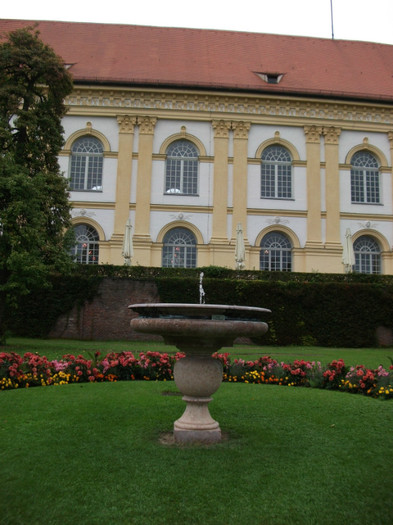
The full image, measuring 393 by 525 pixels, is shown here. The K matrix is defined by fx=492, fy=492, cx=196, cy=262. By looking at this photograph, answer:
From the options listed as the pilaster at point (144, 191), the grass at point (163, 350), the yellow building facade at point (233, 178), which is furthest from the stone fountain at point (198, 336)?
the yellow building facade at point (233, 178)

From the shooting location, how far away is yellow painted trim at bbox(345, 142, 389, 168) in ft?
98.7

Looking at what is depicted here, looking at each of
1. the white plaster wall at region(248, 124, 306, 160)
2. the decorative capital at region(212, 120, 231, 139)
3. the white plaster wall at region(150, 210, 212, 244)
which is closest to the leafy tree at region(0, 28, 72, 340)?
the white plaster wall at region(150, 210, 212, 244)

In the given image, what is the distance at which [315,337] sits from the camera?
19.4 m

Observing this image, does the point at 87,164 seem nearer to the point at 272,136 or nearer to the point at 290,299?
the point at 272,136

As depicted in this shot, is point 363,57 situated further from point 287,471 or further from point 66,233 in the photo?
point 287,471

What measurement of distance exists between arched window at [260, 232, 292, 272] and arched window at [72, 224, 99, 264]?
9673mm

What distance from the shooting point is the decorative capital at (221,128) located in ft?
96.3

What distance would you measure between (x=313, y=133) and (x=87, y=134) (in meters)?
13.5

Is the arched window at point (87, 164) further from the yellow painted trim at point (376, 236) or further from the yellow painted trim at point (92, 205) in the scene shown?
the yellow painted trim at point (376, 236)

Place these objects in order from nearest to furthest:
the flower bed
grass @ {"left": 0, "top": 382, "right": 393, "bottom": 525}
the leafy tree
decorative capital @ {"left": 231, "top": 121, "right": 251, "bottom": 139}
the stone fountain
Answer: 1. grass @ {"left": 0, "top": 382, "right": 393, "bottom": 525}
2. the stone fountain
3. the flower bed
4. the leafy tree
5. decorative capital @ {"left": 231, "top": 121, "right": 251, "bottom": 139}

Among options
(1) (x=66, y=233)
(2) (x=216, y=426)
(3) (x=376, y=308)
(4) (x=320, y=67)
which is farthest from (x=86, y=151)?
(2) (x=216, y=426)

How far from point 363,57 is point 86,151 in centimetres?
2043

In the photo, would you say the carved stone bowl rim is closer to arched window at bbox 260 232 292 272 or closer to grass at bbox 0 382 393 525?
grass at bbox 0 382 393 525

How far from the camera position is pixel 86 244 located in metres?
28.3
